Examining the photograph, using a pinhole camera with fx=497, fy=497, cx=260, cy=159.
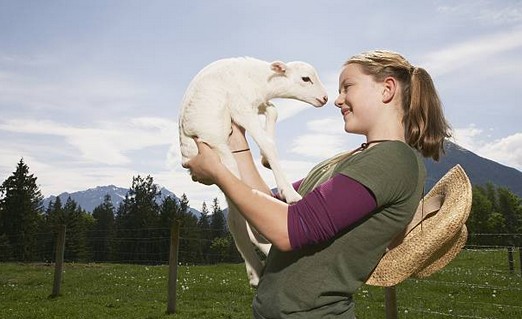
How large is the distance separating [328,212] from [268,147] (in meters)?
0.28

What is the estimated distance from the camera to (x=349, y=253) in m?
1.32

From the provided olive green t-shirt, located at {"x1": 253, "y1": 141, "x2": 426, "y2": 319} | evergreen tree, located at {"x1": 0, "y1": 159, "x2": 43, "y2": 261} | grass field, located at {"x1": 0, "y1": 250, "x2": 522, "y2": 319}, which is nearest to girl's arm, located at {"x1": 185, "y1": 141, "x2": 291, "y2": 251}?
olive green t-shirt, located at {"x1": 253, "y1": 141, "x2": 426, "y2": 319}

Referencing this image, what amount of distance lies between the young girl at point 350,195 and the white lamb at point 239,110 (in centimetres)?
6

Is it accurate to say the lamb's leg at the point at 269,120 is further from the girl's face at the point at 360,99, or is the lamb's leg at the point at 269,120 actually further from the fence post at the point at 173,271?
the fence post at the point at 173,271

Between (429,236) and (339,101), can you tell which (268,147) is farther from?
(429,236)

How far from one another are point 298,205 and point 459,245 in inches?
24.5

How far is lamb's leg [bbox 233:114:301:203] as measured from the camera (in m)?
1.39

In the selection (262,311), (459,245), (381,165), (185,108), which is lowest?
(262,311)

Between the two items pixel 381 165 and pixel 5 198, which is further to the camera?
pixel 5 198

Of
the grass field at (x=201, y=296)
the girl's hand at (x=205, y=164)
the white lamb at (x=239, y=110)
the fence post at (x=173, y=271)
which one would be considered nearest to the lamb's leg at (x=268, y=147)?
the white lamb at (x=239, y=110)

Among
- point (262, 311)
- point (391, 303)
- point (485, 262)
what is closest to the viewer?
point (262, 311)

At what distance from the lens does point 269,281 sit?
1382 millimetres

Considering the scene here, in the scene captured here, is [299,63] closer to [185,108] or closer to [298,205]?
[185,108]

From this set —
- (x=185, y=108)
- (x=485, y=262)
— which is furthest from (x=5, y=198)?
(x=185, y=108)
